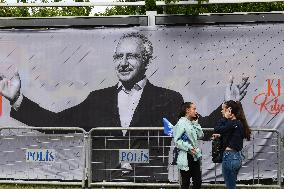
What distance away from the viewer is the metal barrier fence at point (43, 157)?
36.3ft

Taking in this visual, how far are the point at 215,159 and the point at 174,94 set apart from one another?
9.36 ft

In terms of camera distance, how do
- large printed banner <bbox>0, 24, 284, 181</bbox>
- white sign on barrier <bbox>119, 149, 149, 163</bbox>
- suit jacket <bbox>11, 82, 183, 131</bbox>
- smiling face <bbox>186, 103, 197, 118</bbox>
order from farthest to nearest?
1. suit jacket <bbox>11, 82, 183, 131</bbox>
2. large printed banner <bbox>0, 24, 284, 181</bbox>
3. white sign on barrier <bbox>119, 149, 149, 163</bbox>
4. smiling face <bbox>186, 103, 197, 118</bbox>

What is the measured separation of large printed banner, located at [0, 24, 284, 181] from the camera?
11.0 meters

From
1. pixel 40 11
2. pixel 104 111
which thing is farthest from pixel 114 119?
pixel 40 11

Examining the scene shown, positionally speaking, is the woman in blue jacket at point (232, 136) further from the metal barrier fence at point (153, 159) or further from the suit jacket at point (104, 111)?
the suit jacket at point (104, 111)

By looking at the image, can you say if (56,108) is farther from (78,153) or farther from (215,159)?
(215,159)

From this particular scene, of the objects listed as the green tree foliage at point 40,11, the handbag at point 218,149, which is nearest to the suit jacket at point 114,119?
the handbag at point 218,149

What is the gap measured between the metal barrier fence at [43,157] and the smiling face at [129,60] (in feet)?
5.53

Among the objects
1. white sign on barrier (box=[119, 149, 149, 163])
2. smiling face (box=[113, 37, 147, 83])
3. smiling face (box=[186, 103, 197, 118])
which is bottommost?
white sign on barrier (box=[119, 149, 149, 163])

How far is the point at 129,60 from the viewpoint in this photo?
37.3ft

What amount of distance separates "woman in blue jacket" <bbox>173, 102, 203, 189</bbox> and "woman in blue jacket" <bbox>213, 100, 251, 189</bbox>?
465mm

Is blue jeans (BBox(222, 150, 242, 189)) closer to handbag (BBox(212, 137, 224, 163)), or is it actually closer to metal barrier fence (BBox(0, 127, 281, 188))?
handbag (BBox(212, 137, 224, 163))

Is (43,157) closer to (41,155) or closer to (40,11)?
(41,155)

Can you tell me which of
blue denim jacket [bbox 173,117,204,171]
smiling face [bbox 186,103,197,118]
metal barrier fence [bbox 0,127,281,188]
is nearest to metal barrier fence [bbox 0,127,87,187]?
metal barrier fence [bbox 0,127,281,188]
